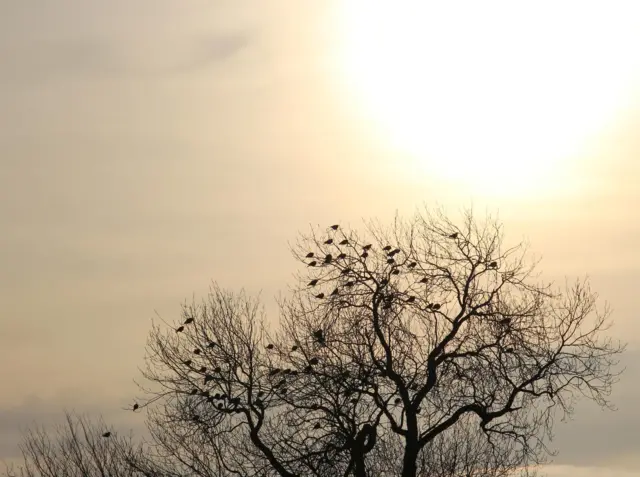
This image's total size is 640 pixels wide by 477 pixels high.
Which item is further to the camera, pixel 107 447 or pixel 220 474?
pixel 107 447

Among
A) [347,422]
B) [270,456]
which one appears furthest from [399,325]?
[270,456]

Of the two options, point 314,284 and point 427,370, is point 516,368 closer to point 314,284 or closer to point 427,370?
point 427,370

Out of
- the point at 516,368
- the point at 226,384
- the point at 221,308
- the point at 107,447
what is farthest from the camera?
the point at 107,447

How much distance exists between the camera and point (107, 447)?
26.2 meters

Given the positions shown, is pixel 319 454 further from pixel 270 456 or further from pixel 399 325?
pixel 399 325

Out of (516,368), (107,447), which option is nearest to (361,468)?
(516,368)

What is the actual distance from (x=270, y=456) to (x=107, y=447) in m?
7.69

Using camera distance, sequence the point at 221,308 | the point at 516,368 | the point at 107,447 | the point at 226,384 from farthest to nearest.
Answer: the point at 107,447 → the point at 221,308 → the point at 226,384 → the point at 516,368

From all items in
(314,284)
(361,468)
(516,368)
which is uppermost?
(314,284)

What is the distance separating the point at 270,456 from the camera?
2031 cm

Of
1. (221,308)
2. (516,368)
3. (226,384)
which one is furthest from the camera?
(221,308)

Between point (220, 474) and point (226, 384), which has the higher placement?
point (226, 384)

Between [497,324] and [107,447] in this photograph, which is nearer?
[497,324]

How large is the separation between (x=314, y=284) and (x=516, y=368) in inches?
179
